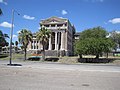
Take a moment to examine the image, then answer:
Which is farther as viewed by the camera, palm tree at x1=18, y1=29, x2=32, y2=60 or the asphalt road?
palm tree at x1=18, y1=29, x2=32, y2=60

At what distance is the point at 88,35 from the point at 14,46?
84277 millimetres

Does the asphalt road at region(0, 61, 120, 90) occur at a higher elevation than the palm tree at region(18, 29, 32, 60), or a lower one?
lower

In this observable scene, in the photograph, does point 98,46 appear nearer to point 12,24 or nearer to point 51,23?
point 12,24


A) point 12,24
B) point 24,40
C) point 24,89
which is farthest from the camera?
point 24,40

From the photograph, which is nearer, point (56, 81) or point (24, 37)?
point (56, 81)

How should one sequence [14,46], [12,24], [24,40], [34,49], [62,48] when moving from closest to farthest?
1. [12,24]
2. [24,40]
3. [62,48]
4. [34,49]
5. [14,46]

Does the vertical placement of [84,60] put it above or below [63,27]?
below

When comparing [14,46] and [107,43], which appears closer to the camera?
[107,43]

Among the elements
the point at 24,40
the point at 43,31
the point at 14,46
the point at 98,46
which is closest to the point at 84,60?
the point at 98,46

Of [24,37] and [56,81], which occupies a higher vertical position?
[24,37]

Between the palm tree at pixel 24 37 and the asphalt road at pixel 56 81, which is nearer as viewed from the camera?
the asphalt road at pixel 56 81

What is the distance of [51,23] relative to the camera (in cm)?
8125

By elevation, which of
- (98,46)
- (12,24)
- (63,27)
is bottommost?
(98,46)

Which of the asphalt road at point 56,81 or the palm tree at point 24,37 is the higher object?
the palm tree at point 24,37
